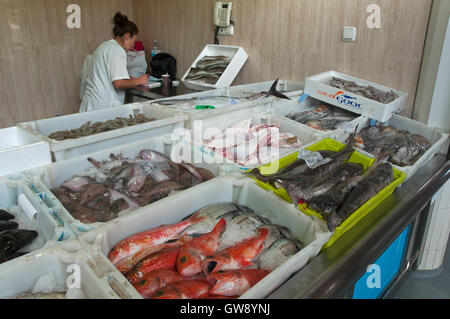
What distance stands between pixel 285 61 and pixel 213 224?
2743 millimetres

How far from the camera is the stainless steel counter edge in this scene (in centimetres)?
102

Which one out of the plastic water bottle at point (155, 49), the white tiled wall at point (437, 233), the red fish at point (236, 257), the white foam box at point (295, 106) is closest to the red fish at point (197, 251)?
the red fish at point (236, 257)

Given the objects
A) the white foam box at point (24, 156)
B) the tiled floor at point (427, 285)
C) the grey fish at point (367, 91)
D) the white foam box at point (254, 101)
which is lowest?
the tiled floor at point (427, 285)

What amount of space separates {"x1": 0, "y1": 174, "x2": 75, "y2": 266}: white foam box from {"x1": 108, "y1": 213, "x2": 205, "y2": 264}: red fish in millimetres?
173

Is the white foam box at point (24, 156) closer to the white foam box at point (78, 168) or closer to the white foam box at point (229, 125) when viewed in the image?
the white foam box at point (78, 168)

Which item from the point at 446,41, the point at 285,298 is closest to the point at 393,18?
the point at 446,41

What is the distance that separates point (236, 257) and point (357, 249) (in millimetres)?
438

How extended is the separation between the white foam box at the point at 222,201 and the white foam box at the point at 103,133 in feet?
2.50

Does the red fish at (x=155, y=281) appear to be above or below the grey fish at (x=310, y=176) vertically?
below

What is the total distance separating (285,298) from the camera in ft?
3.29

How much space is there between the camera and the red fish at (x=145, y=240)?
1226 mm

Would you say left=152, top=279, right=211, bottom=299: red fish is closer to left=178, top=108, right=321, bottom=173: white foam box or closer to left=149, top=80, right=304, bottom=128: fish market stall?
left=178, top=108, right=321, bottom=173: white foam box
